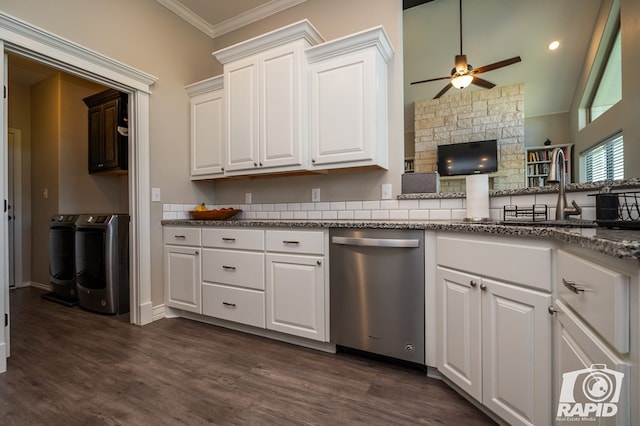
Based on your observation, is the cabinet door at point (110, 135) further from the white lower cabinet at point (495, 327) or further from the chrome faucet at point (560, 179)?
the chrome faucet at point (560, 179)

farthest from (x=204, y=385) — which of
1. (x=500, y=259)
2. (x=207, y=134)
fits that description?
(x=207, y=134)

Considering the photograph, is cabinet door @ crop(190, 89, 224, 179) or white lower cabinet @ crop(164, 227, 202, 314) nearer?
white lower cabinet @ crop(164, 227, 202, 314)

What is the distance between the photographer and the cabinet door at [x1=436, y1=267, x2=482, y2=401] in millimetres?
1312

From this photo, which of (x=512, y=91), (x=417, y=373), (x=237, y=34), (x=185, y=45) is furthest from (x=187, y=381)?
(x=512, y=91)

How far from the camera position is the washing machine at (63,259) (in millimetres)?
3149

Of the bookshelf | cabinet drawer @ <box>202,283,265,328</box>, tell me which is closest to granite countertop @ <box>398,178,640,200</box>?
cabinet drawer @ <box>202,283,265,328</box>

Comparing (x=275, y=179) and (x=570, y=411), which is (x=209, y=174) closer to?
(x=275, y=179)

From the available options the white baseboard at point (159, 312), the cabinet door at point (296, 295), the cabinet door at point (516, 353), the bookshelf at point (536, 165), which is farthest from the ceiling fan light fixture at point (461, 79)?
the white baseboard at point (159, 312)

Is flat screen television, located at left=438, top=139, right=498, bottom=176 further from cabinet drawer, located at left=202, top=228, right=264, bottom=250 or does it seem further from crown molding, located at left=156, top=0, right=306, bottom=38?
cabinet drawer, located at left=202, top=228, right=264, bottom=250

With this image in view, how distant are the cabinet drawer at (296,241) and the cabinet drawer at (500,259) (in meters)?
0.75

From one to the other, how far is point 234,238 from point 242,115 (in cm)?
108

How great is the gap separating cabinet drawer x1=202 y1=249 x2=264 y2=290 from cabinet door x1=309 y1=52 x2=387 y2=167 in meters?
0.89

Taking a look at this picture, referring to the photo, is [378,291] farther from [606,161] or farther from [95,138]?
[95,138]

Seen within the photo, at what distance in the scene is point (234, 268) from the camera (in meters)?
2.27
